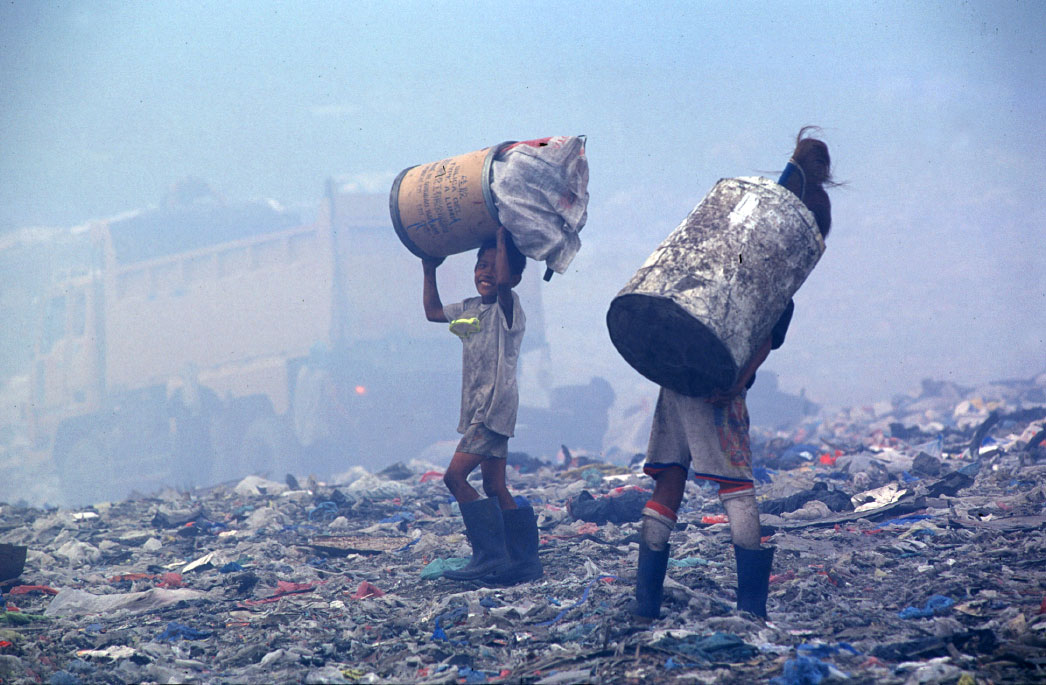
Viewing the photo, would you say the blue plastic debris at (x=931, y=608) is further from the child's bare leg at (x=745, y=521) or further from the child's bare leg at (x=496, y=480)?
the child's bare leg at (x=496, y=480)

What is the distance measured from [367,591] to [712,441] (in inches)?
82.6

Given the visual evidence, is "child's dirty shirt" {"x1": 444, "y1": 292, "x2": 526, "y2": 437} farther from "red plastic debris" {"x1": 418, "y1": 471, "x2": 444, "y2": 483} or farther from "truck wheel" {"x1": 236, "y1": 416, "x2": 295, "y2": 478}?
"truck wheel" {"x1": 236, "y1": 416, "x2": 295, "y2": 478}

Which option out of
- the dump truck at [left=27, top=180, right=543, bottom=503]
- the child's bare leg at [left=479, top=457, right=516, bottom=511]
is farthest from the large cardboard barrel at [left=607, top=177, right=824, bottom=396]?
the dump truck at [left=27, top=180, right=543, bottom=503]

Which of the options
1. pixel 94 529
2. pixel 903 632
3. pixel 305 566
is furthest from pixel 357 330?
pixel 903 632

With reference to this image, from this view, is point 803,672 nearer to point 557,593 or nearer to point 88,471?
point 557,593

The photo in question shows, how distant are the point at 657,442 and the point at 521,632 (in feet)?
3.15

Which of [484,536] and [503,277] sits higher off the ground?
[503,277]

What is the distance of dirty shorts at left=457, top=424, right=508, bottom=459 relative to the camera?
3.94 m

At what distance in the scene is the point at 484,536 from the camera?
401 centimetres

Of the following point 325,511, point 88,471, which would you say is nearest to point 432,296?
point 325,511

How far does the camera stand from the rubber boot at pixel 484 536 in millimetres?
3986

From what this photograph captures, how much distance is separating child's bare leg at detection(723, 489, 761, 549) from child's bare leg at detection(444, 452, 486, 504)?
1456 mm

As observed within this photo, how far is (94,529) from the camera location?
6.72 meters

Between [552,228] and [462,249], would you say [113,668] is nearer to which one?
[462,249]
